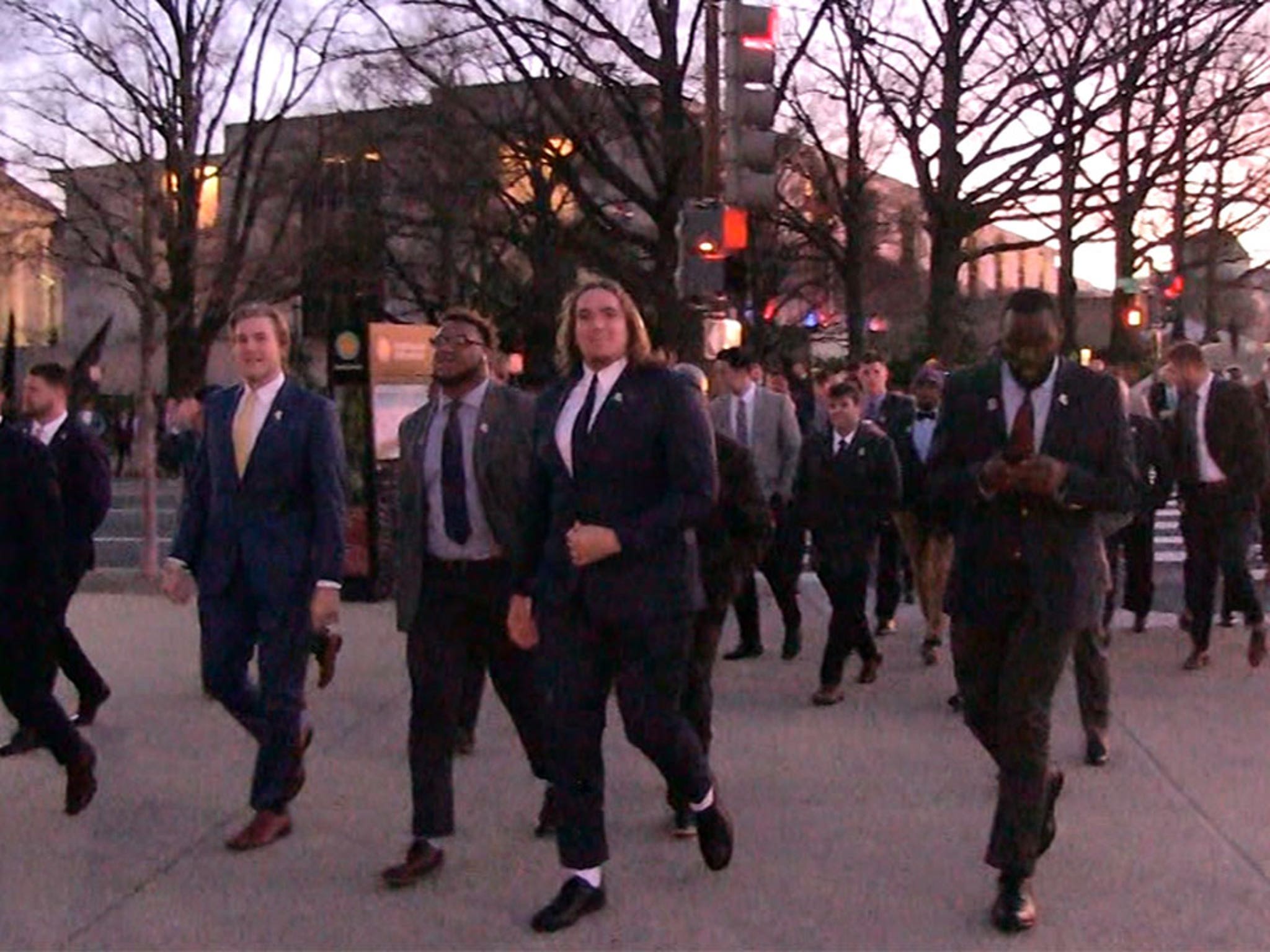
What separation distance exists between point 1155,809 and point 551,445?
2.82m

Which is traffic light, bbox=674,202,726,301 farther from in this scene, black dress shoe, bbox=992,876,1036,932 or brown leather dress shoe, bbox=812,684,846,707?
black dress shoe, bbox=992,876,1036,932

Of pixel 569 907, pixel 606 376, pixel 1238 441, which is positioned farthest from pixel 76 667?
pixel 1238 441

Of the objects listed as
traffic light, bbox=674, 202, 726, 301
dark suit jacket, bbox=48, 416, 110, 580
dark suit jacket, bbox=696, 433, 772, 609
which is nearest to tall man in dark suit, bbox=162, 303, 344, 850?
dark suit jacket, bbox=696, 433, 772, 609

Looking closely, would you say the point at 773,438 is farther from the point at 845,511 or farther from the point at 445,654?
the point at 445,654

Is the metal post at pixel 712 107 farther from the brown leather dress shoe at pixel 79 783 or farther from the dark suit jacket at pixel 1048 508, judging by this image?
the dark suit jacket at pixel 1048 508

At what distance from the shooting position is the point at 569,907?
17.3 feet

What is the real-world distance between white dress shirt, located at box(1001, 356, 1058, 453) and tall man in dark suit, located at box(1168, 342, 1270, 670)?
4.76m

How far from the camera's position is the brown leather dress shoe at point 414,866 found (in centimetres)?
568

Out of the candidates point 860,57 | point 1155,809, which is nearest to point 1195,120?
point 860,57

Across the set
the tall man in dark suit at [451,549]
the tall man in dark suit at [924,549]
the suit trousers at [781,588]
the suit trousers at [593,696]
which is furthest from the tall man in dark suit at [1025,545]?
the suit trousers at [781,588]

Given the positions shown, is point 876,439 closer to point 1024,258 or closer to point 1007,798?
point 1007,798

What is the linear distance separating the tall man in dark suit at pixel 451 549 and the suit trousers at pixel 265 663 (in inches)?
17.2

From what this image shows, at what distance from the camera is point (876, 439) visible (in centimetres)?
927

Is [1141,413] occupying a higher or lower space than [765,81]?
lower
